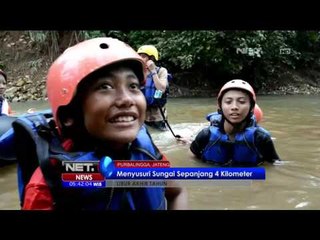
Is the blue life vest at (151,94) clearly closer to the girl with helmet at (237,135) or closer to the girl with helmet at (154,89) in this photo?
the girl with helmet at (154,89)

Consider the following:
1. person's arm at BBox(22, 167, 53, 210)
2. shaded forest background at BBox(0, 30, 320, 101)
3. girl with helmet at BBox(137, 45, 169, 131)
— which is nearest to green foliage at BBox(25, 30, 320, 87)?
shaded forest background at BBox(0, 30, 320, 101)

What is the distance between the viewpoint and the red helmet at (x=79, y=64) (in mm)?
1479

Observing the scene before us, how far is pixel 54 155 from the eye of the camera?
5.11 ft

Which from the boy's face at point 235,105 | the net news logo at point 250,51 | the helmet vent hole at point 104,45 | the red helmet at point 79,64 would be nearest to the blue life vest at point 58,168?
the red helmet at point 79,64

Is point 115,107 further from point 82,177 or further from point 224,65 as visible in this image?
point 224,65

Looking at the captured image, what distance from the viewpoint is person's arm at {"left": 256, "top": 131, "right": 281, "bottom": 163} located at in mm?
3414

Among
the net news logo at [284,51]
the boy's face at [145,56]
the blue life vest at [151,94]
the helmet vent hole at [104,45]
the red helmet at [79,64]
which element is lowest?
the blue life vest at [151,94]

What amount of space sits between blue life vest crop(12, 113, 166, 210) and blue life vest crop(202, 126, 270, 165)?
1.79 m

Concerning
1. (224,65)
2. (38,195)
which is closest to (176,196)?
(38,195)

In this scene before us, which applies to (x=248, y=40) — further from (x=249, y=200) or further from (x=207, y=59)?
(x=249, y=200)

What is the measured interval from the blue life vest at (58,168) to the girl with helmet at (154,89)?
10.5ft

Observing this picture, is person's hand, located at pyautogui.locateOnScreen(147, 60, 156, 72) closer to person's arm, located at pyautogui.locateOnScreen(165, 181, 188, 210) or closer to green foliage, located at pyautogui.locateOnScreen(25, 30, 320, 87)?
green foliage, located at pyautogui.locateOnScreen(25, 30, 320, 87)
